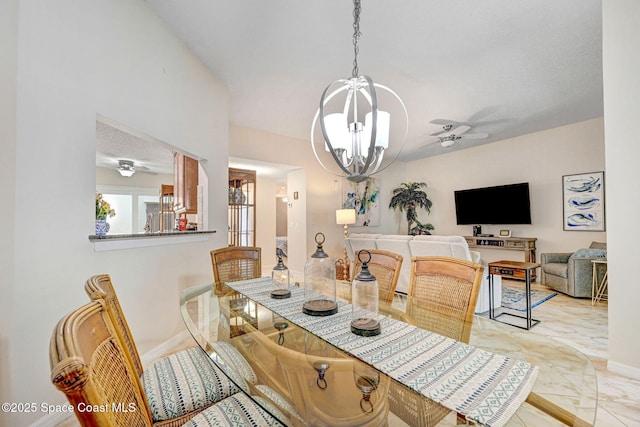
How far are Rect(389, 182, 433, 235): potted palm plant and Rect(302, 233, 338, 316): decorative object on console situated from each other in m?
5.37

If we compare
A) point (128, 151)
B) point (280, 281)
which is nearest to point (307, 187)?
point (128, 151)

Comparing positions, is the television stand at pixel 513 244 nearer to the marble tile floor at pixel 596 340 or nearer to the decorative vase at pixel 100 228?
the marble tile floor at pixel 596 340

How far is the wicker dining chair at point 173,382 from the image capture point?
1.03 meters

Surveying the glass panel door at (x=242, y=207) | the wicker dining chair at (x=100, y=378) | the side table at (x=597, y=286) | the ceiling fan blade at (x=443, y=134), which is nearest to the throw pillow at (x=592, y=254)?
the side table at (x=597, y=286)

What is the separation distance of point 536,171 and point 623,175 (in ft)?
12.1

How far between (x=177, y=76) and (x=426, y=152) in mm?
5383

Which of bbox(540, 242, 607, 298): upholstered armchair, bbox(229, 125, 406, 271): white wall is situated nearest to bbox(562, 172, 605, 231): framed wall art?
bbox(540, 242, 607, 298): upholstered armchair

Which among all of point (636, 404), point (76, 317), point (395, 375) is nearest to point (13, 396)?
point (76, 317)

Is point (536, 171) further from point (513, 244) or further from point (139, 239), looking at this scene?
point (139, 239)

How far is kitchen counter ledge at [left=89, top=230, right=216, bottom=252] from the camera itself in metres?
1.77

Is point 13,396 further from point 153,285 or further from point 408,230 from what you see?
point 408,230

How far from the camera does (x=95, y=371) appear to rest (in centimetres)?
60

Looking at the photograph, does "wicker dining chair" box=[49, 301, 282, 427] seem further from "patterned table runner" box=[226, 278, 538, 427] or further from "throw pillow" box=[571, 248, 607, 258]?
"throw pillow" box=[571, 248, 607, 258]

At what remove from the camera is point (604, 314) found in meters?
3.26
